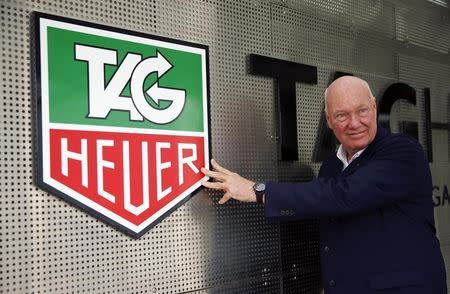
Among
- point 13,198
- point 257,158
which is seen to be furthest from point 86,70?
point 257,158

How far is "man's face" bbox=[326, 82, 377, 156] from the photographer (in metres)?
2.62

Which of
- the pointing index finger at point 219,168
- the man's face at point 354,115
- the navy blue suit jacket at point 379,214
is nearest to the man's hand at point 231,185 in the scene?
the pointing index finger at point 219,168

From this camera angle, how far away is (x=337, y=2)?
141 inches

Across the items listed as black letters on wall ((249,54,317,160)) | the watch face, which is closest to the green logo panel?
the watch face

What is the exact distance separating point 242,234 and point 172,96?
0.87 meters

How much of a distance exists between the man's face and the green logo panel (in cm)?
72

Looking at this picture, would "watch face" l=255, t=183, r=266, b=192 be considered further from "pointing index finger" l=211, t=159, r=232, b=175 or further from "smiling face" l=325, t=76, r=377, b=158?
"smiling face" l=325, t=76, r=377, b=158

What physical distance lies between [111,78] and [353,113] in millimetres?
1231

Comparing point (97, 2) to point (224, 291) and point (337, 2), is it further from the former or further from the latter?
point (337, 2)

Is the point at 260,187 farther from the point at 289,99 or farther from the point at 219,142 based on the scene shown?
the point at 289,99

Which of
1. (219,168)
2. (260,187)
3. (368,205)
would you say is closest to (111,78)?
(219,168)

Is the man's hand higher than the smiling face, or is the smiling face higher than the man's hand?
the smiling face

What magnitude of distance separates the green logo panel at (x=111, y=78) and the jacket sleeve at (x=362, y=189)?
58 cm

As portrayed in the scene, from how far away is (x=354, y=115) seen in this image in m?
2.65
